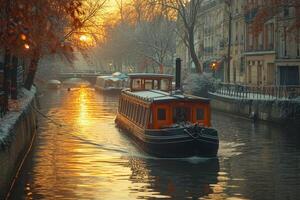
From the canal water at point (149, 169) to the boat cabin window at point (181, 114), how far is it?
193cm

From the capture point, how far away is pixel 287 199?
19.4 m

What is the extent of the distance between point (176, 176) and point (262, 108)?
22664 millimetres

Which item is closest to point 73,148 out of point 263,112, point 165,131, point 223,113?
point 165,131

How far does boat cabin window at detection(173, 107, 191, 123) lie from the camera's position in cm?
2814

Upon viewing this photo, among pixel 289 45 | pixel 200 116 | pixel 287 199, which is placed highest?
pixel 289 45

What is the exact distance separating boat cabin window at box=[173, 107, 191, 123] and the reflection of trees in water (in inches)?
88.0

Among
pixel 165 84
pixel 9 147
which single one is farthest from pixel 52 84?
pixel 9 147

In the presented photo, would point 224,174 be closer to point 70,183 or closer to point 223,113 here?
point 70,183

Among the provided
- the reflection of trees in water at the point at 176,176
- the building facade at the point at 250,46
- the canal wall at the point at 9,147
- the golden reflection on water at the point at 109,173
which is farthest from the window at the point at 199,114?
the building facade at the point at 250,46

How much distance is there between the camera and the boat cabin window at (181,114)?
2814 centimetres

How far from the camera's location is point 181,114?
28.2m

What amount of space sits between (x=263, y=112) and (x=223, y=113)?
26.9 ft

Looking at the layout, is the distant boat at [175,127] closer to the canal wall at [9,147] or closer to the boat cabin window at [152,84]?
the canal wall at [9,147]

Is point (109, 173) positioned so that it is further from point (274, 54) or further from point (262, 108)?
point (274, 54)
